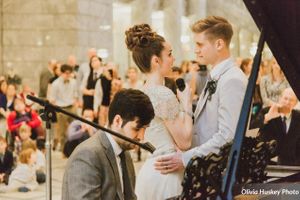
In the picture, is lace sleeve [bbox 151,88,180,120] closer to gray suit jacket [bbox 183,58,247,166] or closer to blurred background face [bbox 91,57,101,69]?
gray suit jacket [bbox 183,58,247,166]

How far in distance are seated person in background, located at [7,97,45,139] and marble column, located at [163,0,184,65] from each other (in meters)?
6.36

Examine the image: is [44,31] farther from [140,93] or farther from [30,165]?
[140,93]

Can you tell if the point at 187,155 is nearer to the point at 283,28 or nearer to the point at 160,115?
the point at 160,115

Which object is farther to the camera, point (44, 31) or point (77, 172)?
point (44, 31)

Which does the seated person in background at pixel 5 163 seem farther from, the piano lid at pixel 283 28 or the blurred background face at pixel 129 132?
the piano lid at pixel 283 28

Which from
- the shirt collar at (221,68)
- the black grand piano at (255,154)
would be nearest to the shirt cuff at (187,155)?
the black grand piano at (255,154)

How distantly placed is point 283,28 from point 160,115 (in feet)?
2.81

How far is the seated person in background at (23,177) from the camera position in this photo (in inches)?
254

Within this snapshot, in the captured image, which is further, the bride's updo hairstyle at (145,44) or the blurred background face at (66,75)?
the blurred background face at (66,75)

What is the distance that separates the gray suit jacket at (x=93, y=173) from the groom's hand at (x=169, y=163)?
1.73 ft

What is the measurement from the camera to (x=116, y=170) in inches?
95.2

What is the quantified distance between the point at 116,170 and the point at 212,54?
2.44ft

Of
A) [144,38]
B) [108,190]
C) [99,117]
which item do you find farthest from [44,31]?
[108,190]

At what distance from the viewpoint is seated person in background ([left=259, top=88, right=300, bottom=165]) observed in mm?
4362
